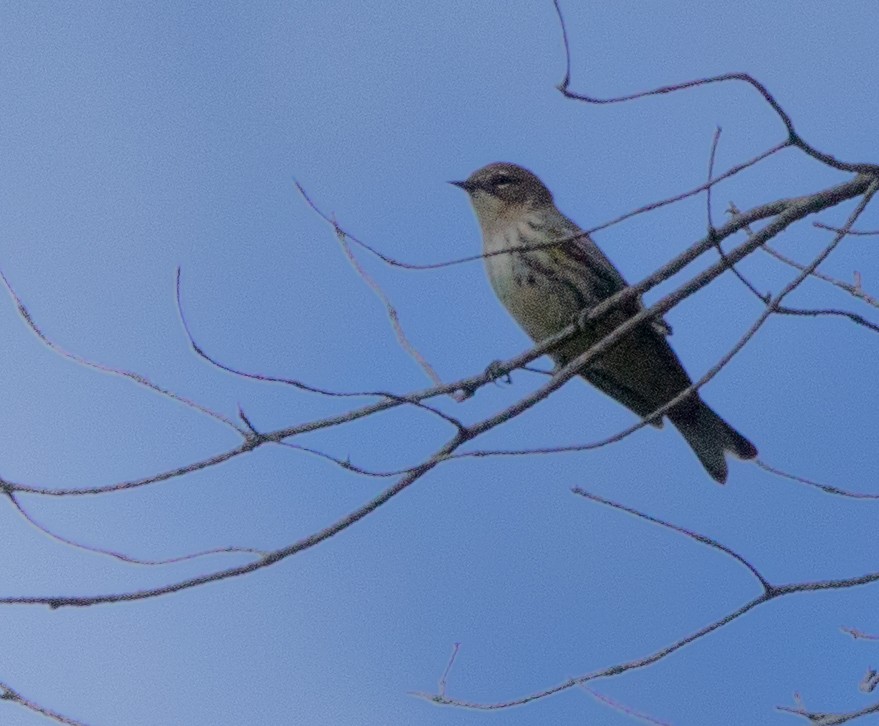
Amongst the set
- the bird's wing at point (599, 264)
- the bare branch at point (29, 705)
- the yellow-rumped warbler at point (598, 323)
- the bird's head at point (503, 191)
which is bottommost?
the bare branch at point (29, 705)

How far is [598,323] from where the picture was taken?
6.24m

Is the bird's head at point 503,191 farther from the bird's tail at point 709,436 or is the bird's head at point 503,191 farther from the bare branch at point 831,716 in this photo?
the bare branch at point 831,716

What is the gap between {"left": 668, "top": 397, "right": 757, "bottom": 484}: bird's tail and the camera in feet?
22.3

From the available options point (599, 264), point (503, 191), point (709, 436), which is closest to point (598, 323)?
point (599, 264)

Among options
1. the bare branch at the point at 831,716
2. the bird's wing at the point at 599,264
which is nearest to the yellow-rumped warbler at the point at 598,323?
the bird's wing at the point at 599,264

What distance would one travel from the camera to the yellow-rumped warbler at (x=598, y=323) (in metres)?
6.61

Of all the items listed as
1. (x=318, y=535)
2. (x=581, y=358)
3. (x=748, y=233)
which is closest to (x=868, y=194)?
(x=748, y=233)

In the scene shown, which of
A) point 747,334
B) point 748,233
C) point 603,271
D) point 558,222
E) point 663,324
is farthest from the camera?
point 558,222

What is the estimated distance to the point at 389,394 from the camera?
444 centimetres

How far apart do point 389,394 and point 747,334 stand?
4.43 feet

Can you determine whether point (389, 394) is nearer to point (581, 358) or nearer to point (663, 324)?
point (581, 358)

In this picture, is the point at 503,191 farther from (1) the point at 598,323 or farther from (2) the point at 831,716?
(2) the point at 831,716

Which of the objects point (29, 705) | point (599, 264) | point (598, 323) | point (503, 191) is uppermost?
point (503, 191)

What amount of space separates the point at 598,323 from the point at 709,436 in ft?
3.84
